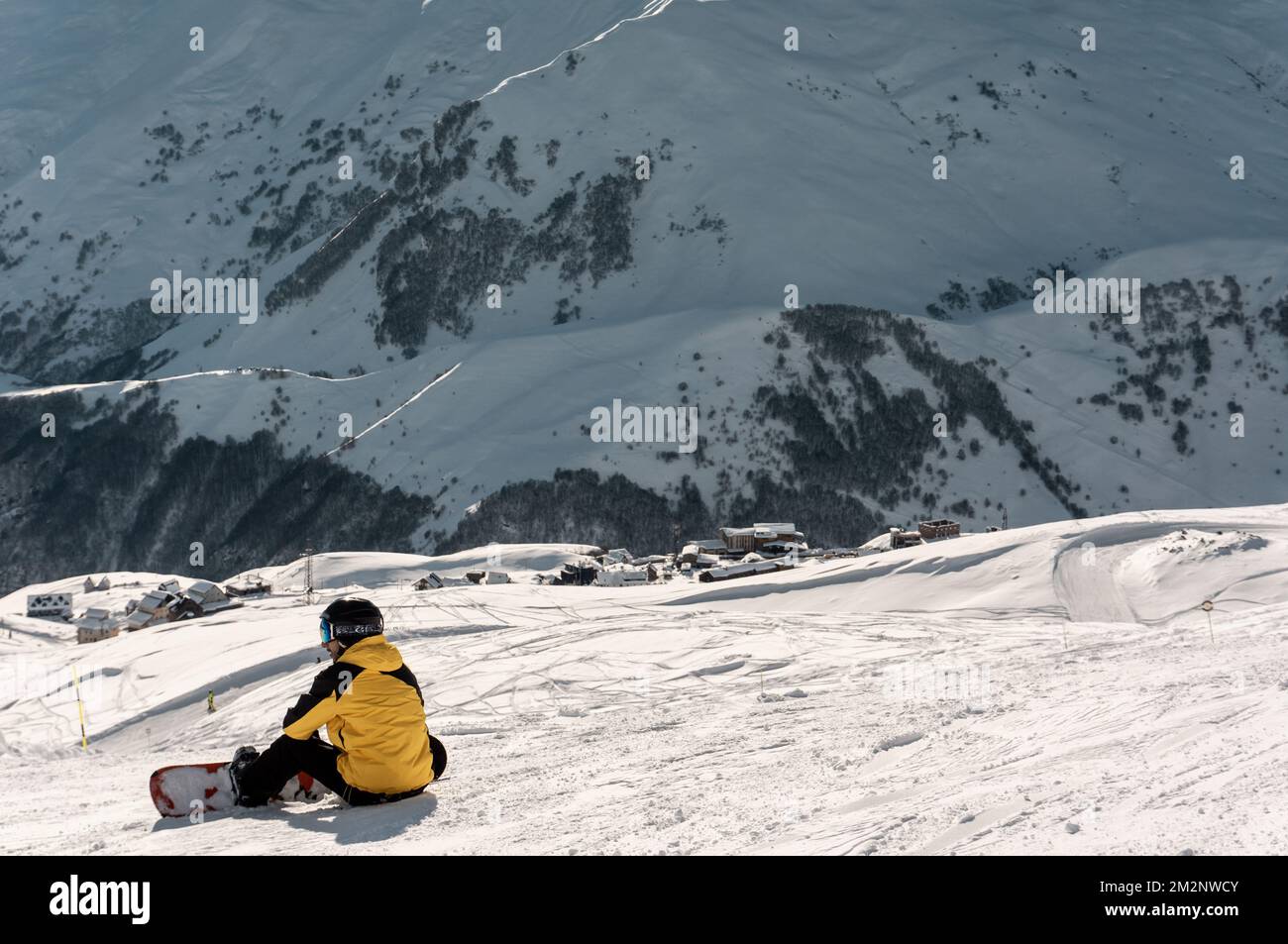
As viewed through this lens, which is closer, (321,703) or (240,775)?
(321,703)

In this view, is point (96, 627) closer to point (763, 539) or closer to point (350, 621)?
point (763, 539)

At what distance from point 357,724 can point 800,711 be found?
5.47 metres

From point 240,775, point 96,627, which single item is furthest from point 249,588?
point 240,775

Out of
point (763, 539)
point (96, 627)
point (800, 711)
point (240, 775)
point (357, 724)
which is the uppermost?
point (357, 724)

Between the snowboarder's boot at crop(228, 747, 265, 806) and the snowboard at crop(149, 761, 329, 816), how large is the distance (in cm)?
6

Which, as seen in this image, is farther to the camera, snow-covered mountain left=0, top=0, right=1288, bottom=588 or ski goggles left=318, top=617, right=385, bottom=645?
snow-covered mountain left=0, top=0, right=1288, bottom=588

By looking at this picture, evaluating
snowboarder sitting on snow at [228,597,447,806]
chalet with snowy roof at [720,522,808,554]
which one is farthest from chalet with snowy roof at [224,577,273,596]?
snowboarder sitting on snow at [228,597,447,806]

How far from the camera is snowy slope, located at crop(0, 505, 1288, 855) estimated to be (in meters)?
7.40

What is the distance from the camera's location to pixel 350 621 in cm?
902

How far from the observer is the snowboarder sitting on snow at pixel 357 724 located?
29.3 feet

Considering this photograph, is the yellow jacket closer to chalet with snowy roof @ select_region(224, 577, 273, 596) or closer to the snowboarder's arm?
the snowboarder's arm

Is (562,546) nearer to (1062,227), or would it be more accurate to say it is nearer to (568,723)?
(568,723)

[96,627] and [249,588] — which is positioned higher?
[249,588]

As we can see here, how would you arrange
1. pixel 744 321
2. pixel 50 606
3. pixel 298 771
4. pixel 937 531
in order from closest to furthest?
pixel 298 771, pixel 50 606, pixel 937 531, pixel 744 321
